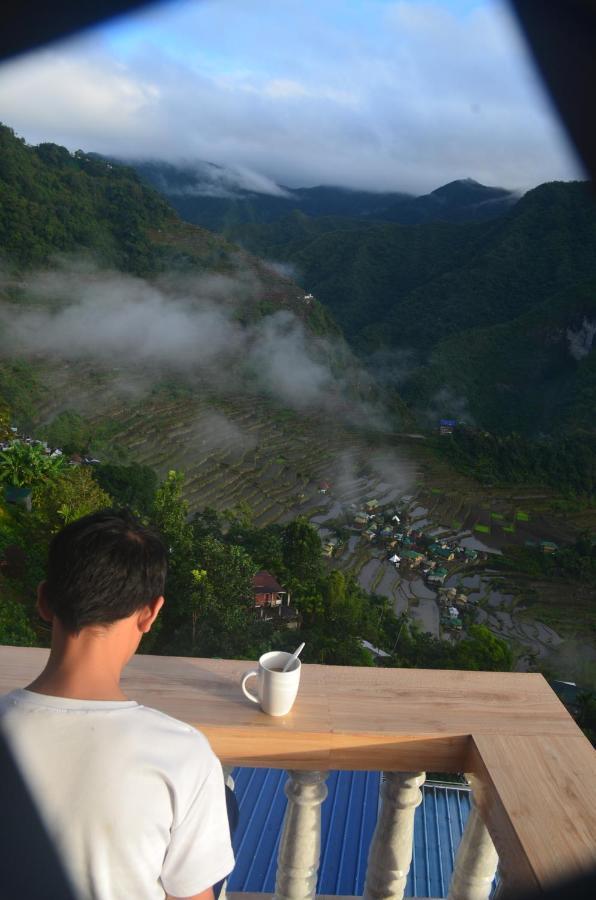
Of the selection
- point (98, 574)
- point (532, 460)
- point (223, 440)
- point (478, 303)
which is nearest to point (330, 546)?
point (223, 440)

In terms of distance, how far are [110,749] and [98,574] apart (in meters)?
0.17

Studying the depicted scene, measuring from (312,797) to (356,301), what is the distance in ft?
217

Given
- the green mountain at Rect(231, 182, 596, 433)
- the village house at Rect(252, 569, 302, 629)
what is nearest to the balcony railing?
the village house at Rect(252, 569, 302, 629)

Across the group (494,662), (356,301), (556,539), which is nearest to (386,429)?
(556,539)

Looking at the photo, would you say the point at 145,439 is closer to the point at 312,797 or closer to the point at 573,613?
the point at 573,613

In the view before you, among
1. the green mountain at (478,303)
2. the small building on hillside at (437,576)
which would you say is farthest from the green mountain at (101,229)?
the small building on hillside at (437,576)

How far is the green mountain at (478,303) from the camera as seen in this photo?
49094mm

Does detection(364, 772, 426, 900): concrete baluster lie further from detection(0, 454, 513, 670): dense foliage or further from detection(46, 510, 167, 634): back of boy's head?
detection(0, 454, 513, 670): dense foliage

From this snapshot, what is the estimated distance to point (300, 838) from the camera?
978 millimetres

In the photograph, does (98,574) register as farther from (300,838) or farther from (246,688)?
(300,838)

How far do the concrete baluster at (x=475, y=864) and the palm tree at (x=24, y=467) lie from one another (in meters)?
12.2

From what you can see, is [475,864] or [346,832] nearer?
[475,864]

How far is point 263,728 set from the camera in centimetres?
92

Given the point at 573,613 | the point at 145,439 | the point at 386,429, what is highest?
the point at 145,439
